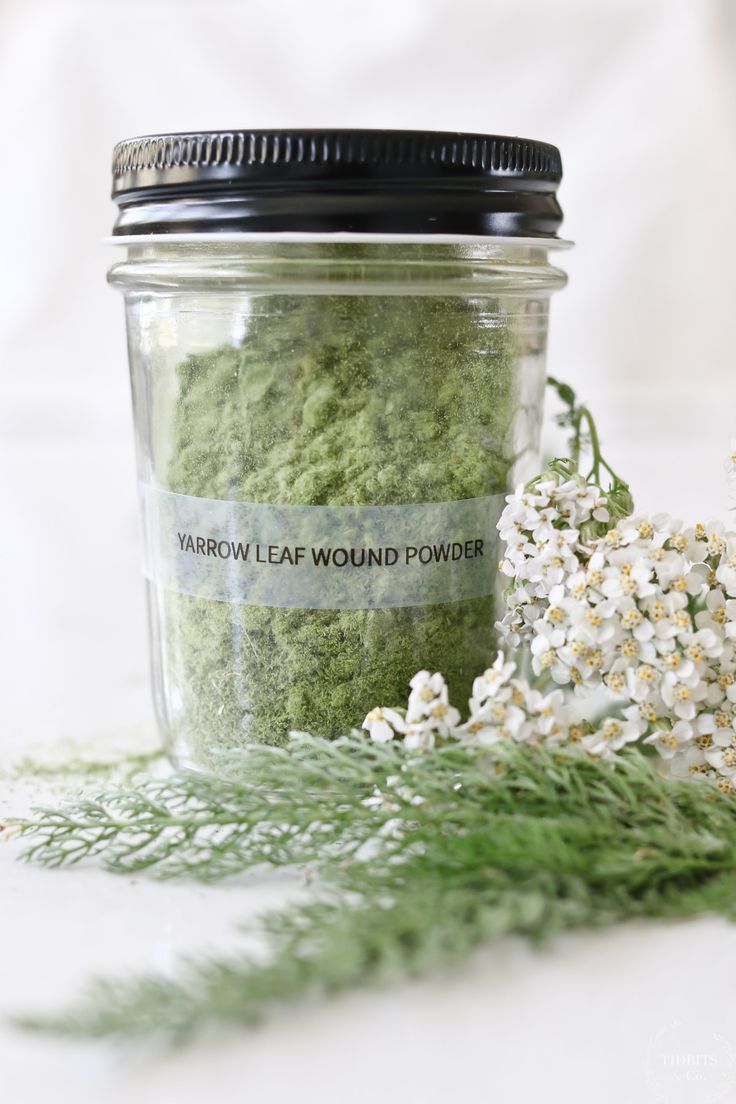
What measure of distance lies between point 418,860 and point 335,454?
283 mm

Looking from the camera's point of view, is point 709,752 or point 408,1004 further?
point 709,752

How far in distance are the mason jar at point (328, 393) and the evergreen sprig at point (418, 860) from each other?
0.31ft

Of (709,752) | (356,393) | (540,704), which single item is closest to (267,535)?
(356,393)

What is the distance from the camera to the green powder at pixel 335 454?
2.60 feet

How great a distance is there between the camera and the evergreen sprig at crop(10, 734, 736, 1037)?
577 mm

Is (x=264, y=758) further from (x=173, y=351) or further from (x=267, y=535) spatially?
(x=173, y=351)

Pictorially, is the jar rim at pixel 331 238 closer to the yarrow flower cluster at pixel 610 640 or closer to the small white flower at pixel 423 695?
the yarrow flower cluster at pixel 610 640

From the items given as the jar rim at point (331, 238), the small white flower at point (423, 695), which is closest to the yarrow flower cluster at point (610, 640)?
the small white flower at point (423, 695)

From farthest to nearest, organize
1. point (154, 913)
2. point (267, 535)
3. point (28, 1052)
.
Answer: point (267, 535) < point (154, 913) < point (28, 1052)

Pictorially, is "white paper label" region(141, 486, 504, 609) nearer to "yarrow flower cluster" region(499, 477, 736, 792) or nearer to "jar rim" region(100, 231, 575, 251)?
"yarrow flower cluster" region(499, 477, 736, 792)

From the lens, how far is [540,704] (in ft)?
2.38

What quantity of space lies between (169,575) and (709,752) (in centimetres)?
41

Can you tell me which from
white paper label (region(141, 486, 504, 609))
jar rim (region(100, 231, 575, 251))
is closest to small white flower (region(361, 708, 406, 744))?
white paper label (region(141, 486, 504, 609))

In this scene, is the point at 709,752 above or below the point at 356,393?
below
